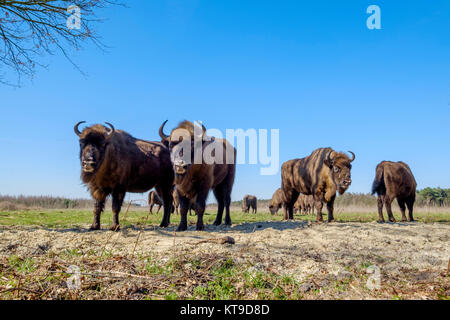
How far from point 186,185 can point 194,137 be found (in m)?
1.22

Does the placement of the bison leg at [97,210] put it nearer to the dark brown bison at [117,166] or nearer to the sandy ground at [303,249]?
the dark brown bison at [117,166]

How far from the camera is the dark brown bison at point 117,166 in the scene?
8.03 meters

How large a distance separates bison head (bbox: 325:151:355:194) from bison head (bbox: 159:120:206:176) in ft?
15.5

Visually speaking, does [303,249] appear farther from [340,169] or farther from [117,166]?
[340,169]

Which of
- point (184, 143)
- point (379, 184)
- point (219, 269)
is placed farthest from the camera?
point (379, 184)

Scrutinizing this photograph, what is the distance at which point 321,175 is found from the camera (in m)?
11.2

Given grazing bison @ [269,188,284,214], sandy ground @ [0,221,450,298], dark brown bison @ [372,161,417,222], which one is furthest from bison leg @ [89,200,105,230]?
grazing bison @ [269,188,284,214]

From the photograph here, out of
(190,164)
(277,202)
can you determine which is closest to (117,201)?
(190,164)

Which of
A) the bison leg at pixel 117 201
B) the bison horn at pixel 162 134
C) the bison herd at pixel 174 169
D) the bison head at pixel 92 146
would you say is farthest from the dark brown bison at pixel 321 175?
the bison head at pixel 92 146

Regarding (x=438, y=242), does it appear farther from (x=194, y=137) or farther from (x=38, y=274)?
(x=38, y=274)

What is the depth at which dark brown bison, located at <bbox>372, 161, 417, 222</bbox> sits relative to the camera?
1366cm

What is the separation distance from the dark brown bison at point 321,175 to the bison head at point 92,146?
6.91 metres

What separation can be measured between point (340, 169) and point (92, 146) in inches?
290

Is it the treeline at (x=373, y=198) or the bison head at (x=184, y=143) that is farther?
the treeline at (x=373, y=198)
